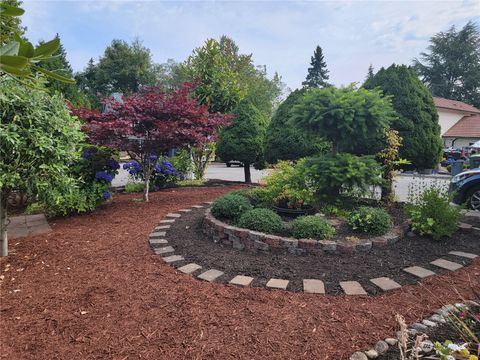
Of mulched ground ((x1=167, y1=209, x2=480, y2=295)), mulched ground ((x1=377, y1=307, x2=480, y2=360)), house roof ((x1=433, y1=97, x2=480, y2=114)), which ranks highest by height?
house roof ((x1=433, y1=97, x2=480, y2=114))

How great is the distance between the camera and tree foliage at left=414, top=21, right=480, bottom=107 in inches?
1253

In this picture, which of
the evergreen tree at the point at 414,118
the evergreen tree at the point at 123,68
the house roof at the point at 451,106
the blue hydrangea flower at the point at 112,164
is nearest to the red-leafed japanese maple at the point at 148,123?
the blue hydrangea flower at the point at 112,164

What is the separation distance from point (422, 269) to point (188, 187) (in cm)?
637

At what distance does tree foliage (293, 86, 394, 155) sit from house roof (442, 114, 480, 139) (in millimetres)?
25410

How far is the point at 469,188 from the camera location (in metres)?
6.05

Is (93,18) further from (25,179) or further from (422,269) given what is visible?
(422,269)

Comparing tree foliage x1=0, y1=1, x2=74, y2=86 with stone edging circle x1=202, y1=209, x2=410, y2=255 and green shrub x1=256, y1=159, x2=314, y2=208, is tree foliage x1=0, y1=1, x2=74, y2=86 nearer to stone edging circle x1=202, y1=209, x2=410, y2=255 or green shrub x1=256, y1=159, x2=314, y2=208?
stone edging circle x1=202, y1=209, x2=410, y2=255

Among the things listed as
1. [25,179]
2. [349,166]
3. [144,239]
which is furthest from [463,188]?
[25,179]

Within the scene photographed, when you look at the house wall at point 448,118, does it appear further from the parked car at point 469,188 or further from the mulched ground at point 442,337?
the mulched ground at point 442,337

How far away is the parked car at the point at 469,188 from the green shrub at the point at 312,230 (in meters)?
4.02

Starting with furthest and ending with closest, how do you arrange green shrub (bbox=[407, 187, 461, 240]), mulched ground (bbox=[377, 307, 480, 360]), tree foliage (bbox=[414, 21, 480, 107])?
1. tree foliage (bbox=[414, 21, 480, 107])
2. green shrub (bbox=[407, 187, 461, 240])
3. mulched ground (bbox=[377, 307, 480, 360])

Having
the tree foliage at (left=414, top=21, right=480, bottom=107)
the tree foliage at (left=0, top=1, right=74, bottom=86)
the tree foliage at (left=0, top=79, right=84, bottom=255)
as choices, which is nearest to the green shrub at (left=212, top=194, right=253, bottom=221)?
the tree foliage at (left=0, top=79, right=84, bottom=255)

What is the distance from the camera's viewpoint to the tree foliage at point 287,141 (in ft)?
23.1

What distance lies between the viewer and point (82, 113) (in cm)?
581
